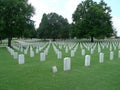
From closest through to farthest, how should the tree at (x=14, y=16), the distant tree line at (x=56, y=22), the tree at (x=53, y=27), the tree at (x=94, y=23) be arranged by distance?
the tree at (x=14, y=16) → the distant tree line at (x=56, y=22) → the tree at (x=94, y=23) → the tree at (x=53, y=27)

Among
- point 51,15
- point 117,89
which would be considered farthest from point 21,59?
point 51,15

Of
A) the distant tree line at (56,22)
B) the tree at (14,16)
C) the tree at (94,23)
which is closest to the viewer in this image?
the tree at (14,16)

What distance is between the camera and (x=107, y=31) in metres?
49.7

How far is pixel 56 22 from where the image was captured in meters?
69.2

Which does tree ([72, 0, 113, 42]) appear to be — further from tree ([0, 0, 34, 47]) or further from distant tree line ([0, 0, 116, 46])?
tree ([0, 0, 34, 47])

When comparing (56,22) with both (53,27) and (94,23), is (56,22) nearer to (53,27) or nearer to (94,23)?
(53,27)

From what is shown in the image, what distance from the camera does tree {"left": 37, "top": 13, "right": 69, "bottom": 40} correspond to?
6788cm

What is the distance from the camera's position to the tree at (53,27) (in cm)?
6788

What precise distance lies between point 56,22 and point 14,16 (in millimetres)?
38036

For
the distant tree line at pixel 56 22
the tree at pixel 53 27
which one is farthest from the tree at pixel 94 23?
the tree at pixel 53 27

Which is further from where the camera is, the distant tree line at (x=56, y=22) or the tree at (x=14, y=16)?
the distant tree line at (x=56, y=22)

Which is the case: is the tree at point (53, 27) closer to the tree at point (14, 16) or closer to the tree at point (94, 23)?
the tree at point (94, 23)

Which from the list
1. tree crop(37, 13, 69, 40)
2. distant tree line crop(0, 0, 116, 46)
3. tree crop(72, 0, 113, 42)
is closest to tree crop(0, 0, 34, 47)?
distant tree line crop(0, 0, 116, 46)

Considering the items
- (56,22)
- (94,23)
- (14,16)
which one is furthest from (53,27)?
(14,16)
